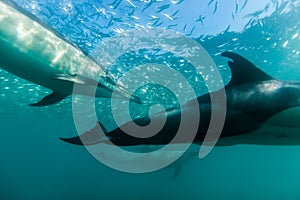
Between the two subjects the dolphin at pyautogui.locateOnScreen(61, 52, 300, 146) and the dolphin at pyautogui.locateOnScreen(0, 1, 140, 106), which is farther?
the dolphin at pyautogui.locateOnScreen(0, 1, 140, 106)

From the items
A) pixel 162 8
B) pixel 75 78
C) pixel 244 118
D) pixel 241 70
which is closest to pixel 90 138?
pixel 75 78

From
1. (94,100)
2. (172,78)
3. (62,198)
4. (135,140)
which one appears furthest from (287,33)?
(62,198)

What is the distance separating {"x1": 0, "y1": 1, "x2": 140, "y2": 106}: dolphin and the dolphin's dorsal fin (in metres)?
2.20

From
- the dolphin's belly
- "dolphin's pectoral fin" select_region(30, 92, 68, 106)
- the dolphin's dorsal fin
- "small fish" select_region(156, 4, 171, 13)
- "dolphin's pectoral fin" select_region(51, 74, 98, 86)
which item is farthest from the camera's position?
"small fish" select_region(156, 4, 171, 13)

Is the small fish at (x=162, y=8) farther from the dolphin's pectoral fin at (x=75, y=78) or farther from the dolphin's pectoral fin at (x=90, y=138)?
the dolphin's pectoral fin at (x=90, y=138)

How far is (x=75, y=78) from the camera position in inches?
196

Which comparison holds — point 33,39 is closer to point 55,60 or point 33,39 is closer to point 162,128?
point 55,60

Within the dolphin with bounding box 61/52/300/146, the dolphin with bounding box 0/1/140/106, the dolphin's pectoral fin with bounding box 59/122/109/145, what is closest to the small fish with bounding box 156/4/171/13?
the dolphin with bounding box 0/1/140/106

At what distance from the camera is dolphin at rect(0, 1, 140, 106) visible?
457cm

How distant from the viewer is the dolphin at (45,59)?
4574 millimetres

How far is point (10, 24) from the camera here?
453cm

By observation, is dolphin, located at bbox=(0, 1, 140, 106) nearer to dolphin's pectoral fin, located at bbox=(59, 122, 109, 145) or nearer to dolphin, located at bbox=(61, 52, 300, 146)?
dolphin's pectoral fin, located at bbox=(59, 122, 109, 145)

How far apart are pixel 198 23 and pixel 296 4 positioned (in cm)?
374

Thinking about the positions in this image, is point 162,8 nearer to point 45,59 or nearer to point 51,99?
point 51,99
